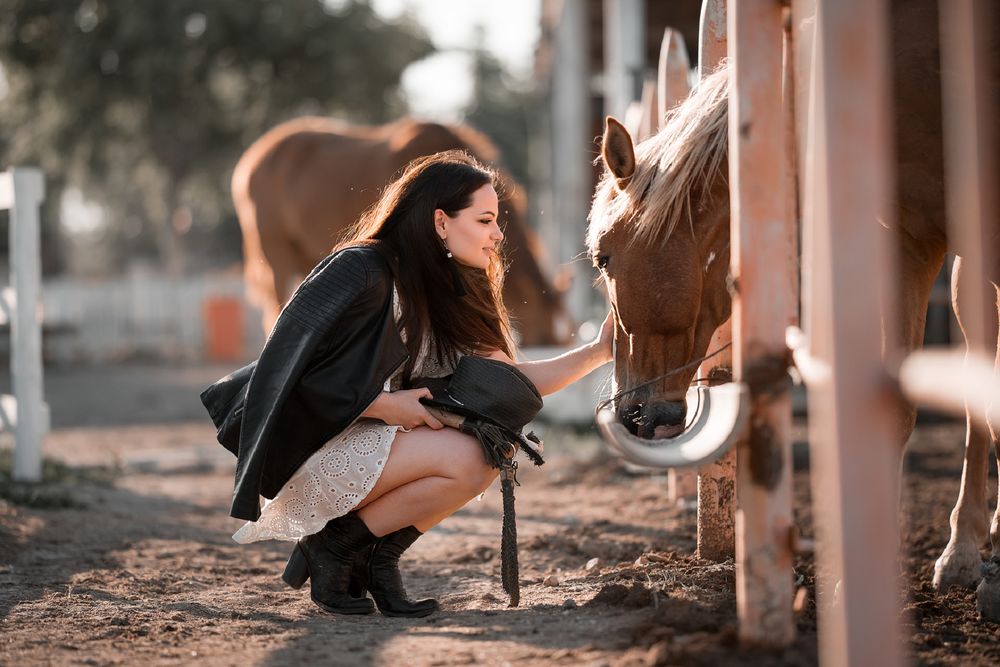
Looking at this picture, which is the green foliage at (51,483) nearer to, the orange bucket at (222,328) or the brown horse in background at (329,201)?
the brown horse in background at (329,201)

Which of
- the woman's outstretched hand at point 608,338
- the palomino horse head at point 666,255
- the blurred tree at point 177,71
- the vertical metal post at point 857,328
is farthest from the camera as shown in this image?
the blurred tree at point 177,71

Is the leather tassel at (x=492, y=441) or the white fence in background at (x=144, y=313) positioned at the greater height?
the white fence in background at (x=144, y=313)

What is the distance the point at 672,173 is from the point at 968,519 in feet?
5.00

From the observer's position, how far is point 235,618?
3.05 meters

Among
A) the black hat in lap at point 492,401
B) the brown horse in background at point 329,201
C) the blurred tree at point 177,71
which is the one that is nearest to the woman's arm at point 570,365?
the black hat in lap at point 492,401

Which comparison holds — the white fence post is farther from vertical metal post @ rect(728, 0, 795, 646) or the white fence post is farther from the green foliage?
vertical metal post @ rect(728, 0, 795, 646)

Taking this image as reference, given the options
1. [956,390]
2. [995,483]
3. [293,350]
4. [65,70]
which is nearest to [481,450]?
[293,350]

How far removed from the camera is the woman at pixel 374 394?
2.95 meters

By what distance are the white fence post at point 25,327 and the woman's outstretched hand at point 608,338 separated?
3455 millimetres

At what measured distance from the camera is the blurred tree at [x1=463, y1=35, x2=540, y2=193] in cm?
4159

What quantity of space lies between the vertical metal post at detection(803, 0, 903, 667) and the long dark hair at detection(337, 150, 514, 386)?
165 centimetres

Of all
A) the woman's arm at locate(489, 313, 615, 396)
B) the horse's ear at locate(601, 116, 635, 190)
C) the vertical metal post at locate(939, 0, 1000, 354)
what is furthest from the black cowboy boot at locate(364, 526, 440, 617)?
the vertical metal post at locate(939, 0, 1000, 354)

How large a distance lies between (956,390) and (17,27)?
22481mm

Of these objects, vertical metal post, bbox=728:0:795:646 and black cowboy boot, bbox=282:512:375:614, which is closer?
vertical metal post, bbox=728:0:795:646
